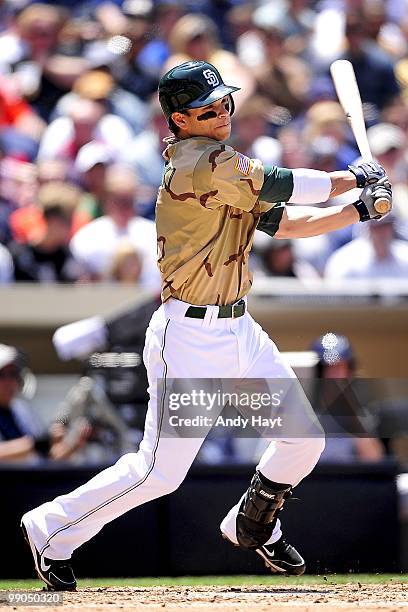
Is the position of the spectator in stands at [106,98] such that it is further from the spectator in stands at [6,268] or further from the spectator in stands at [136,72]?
the spectator in stands at [6,268]

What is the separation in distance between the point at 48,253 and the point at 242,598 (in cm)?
331

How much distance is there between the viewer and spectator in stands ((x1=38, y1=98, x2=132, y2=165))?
8.71 m

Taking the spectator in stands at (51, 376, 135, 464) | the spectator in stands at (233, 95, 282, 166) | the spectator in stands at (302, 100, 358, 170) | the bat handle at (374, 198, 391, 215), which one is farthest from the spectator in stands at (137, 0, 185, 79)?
the bat handle at (374, 198, 391, 215)

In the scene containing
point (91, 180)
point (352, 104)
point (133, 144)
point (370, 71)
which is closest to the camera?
point (352, 104)

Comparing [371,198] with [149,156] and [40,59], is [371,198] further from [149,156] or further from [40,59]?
[40,59]

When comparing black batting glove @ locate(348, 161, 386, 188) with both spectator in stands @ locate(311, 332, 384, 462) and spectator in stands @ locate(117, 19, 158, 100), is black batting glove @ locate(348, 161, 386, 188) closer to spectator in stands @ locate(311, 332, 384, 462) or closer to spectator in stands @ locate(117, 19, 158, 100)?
spectator in stands @ locate(311, 332, 384, 462)

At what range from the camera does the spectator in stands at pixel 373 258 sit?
7.79 m

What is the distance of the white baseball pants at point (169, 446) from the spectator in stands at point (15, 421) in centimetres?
168

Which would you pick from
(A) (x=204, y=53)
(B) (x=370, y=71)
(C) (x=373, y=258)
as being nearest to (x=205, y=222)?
(C) (x=373, y=258)

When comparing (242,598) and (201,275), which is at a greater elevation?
(201,275)

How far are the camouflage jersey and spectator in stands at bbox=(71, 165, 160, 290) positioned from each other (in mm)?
2801

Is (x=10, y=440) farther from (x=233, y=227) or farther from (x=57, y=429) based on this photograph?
A: (x=233, y=227)


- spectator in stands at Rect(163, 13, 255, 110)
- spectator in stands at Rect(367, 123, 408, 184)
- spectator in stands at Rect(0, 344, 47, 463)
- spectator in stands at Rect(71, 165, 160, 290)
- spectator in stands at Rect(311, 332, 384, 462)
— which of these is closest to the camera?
spectator in stands at Rect(0, 344, 47, 463)

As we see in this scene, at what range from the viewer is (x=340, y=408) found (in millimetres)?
6562
